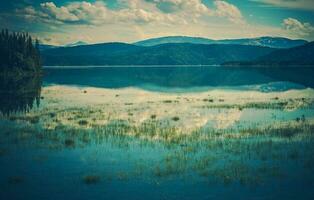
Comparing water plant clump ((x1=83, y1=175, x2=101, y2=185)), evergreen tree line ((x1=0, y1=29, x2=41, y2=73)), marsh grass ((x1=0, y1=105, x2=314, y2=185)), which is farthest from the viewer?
evergreen tree line ((x1=0, y1=29, x2=41, y2=73))

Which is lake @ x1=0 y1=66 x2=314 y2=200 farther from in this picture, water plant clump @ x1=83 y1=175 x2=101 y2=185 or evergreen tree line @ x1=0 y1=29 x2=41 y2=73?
evergreen tree line @ x1=0 y1=29 x2=41 y2=73

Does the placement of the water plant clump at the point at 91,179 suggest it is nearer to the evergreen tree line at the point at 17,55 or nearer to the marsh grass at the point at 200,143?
the marsh grass at the point at 200,143

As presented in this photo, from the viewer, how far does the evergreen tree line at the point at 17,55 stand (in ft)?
535

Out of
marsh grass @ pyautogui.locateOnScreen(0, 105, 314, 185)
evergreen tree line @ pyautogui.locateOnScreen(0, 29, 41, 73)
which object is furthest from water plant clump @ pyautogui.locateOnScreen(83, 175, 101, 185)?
evergreen tree line @ pyautogui.locateOnScreen(0, 29, 41, 73)

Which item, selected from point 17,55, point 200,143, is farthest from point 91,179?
→ point 17,55

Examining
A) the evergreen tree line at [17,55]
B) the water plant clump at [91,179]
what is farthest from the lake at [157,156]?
the evergreen tree line at [17,55]

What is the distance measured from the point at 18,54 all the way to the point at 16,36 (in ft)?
67.2

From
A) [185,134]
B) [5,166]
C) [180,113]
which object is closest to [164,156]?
[185,134]

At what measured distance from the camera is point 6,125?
44.9m

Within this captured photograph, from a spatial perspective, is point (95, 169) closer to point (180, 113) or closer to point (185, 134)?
point (185, 134)

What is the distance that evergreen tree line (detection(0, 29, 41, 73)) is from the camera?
535ft

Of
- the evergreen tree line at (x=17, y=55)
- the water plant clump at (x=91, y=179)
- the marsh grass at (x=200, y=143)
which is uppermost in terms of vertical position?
the evergreen tree line at (x=17, y=55)

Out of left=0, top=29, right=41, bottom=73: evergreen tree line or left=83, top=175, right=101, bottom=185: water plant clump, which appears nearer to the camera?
left=83, top=175, right=101, bottom=185: water plant clump

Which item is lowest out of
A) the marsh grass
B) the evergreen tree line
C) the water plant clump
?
the water plant clump
